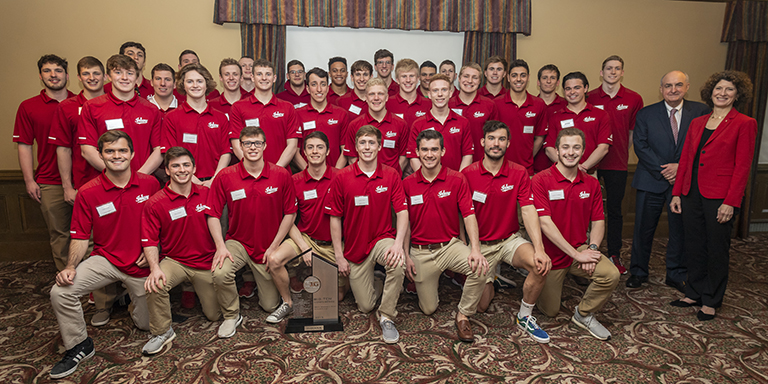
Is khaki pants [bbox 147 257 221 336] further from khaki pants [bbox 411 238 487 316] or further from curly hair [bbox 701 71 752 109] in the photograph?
curly hair [bbox 701 71 752 109]

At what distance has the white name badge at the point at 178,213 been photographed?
2.88m

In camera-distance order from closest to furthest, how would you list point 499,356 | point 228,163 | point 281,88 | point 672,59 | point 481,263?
point 499,356, point 481,263, point 228,163, point 281,88, point 672,59

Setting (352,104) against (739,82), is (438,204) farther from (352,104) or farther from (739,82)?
(739,82)

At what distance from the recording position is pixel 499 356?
2719 mm

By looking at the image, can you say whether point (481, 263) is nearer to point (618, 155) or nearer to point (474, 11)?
point (618, 155)

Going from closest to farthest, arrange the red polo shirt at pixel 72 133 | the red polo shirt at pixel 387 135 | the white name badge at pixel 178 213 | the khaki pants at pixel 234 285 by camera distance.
A: 1. the white name badge at pixel 178 213
2. the khaki pants at pixel 234 285
3. the red polo shirt at pixel 72 133
4. the red polo shirt at pixel 387 135

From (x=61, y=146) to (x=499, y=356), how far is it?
3.52 meters

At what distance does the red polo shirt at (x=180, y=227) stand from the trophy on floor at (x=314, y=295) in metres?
0.64

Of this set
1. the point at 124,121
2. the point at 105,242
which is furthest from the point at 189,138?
the point at 105,242

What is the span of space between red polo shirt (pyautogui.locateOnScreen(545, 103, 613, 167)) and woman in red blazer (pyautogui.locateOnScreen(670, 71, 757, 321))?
2.18 ft

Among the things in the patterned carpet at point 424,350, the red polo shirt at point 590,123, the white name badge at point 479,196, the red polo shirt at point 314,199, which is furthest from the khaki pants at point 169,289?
the red polo shirt at point 590,123

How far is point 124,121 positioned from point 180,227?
97 cm

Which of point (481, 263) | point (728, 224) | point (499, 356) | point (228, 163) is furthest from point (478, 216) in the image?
point (228, 163)

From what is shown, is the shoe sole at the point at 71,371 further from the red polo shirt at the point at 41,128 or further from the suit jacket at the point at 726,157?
the suit jacket at the point at 726,157
